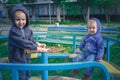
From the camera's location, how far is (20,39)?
118 inches

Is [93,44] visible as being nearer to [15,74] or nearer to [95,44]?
[95,44]

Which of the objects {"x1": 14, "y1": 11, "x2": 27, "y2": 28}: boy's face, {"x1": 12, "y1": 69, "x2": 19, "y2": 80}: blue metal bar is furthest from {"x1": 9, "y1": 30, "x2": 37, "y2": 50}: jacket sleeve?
{"x1": 12, "y1": 69, "x2": 19, "y2": 80}: blue metal bar

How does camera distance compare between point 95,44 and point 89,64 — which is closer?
point 89,64

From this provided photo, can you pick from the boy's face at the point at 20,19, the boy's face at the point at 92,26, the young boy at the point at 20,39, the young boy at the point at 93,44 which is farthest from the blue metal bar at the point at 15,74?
the boy's face at the point at 92,26

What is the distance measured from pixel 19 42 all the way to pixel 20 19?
263 mm

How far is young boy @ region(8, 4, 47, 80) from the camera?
119 inches

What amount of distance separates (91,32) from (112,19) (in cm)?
3157

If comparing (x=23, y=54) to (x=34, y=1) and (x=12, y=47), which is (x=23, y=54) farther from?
(x=34, y=1)

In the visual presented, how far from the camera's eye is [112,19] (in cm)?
3491

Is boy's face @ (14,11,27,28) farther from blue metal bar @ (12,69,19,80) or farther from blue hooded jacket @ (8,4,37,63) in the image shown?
blue metal bar @ (12,69,19,80)

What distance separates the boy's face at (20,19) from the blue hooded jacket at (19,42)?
0.03 m

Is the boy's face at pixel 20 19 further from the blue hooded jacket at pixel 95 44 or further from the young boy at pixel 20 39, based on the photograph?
the blue hooded jacket at pixel 95 44

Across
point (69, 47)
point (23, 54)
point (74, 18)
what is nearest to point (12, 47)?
point (23, 54)

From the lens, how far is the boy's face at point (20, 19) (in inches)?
120
